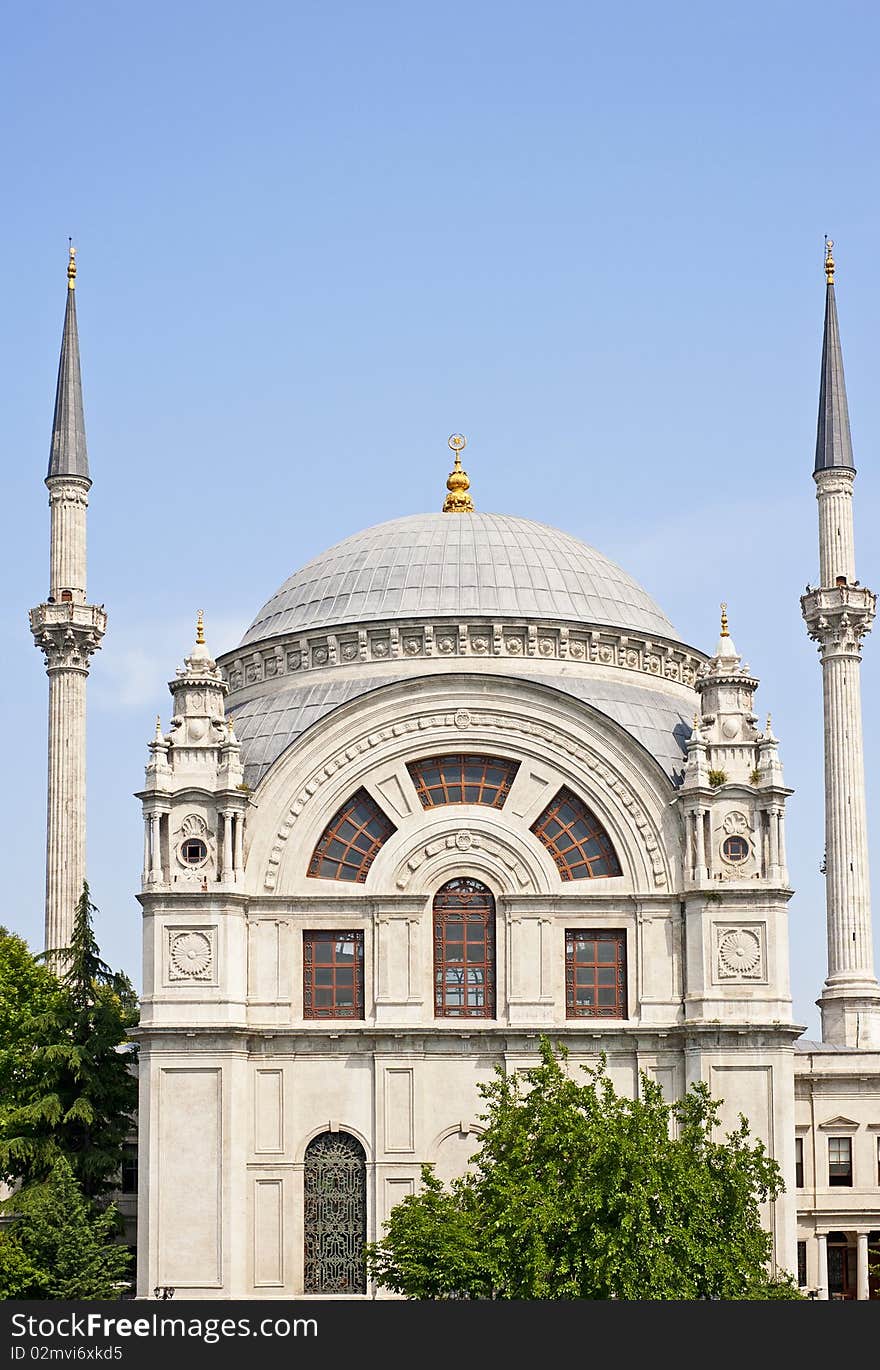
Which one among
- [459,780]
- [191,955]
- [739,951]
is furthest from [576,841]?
[191,955]

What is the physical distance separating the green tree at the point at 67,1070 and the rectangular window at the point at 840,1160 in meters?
17.4

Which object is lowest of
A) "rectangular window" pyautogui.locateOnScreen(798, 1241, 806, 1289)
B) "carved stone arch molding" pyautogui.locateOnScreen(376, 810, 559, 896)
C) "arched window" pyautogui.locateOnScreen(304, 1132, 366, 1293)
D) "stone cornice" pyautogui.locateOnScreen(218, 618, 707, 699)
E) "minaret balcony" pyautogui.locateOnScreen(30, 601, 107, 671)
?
"rectangular window" pyautogui.locateOnScreen(798, 1241, 806, 1289)

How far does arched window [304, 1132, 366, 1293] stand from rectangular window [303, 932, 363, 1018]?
114 inches

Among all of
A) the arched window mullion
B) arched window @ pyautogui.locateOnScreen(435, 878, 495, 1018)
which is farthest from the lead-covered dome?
arched window @ pyautogui.locateOnScreen(435, 878, 495, 1018)

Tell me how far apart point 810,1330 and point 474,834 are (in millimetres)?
27674

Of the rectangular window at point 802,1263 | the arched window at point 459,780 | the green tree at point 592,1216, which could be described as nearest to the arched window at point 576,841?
the arched window at point 459,780

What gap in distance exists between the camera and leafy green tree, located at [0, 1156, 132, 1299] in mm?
52375

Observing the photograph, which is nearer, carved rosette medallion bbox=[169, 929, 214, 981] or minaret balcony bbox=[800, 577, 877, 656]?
carved rosette medallion bbox=[169, 929, 214, 981]

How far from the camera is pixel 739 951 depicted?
5541 centimetres

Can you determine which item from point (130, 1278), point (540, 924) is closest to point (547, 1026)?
point (540, 924)

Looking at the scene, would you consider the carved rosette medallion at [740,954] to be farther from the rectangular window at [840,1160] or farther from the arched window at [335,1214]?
the arched window at [335,1214]

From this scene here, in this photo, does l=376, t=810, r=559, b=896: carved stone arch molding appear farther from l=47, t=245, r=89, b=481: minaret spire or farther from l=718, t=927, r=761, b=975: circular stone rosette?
l=47, t=245, r=89, b=481: minaret spire

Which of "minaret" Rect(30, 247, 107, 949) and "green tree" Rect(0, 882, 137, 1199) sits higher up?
"minaret" Rect(30, 247, 107, 949)

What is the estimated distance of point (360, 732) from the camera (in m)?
56.8
